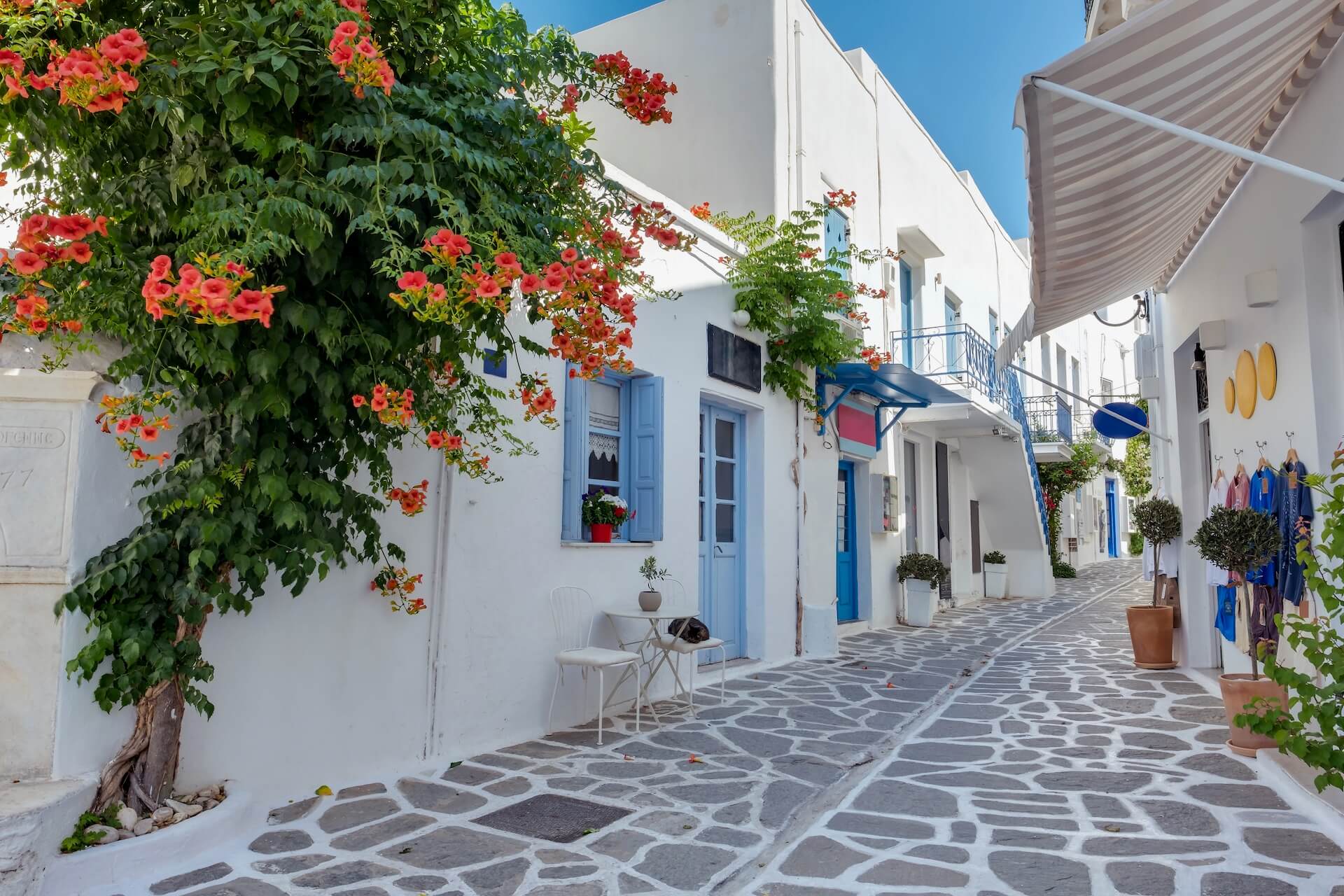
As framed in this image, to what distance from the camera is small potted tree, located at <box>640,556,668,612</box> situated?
604 cm

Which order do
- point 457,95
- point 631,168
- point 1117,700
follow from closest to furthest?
1. point 457,95
2. point 1117,700
3. point 631,168

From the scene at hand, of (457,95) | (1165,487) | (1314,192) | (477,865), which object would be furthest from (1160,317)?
(477,865)

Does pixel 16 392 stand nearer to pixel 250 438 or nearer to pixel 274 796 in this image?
pixel 250 438

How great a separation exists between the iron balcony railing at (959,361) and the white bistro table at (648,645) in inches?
236

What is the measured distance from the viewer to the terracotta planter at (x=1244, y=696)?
4773 mm

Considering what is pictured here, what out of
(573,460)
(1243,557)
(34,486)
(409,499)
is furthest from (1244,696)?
(34,486)

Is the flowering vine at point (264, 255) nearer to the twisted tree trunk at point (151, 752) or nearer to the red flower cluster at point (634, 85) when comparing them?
the twisted tree trunk at point (151, 752)

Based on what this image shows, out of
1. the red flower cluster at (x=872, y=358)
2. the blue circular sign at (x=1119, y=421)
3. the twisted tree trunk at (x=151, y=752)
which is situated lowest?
the twisted tree trunk at (x=151, y=752)

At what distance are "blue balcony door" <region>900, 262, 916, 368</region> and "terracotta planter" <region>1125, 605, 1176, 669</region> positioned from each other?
16.4 ft

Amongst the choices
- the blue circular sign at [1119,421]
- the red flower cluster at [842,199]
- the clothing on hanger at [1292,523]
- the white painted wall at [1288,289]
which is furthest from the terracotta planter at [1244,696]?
the red flower cluster at [842,199]

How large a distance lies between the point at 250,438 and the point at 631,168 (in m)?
7.01

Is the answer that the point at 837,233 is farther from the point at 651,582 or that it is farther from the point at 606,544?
the point at 606,544

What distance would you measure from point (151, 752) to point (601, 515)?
10.2 ft

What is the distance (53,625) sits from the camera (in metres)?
3.32
